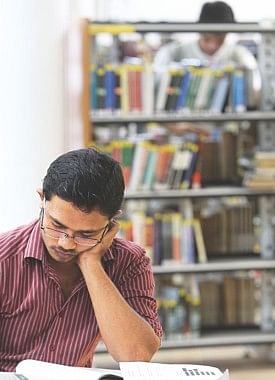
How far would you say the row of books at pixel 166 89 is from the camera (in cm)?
481

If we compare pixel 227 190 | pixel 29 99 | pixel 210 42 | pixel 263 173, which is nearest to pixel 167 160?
pixel 227 190

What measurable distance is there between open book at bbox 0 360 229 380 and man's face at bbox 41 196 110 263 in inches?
11.8

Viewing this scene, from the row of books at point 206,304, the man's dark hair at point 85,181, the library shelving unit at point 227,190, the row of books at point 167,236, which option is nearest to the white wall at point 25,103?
the library shelving unit at point 227,190

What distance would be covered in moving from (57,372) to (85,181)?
16.0 inches

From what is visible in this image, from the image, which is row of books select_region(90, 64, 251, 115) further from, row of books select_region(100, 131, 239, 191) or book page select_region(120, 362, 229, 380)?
book page select_region(120, 362, 229, 380)

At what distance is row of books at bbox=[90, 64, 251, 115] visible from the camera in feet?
15.8

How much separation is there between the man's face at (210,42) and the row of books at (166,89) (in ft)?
0.63

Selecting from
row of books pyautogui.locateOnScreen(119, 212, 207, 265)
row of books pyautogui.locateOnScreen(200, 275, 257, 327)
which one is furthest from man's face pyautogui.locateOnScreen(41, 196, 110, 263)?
row of books pyautogui.locateOnScreen(200, 275, 257, 327)

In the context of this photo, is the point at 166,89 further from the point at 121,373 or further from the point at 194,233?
the point at 121,373

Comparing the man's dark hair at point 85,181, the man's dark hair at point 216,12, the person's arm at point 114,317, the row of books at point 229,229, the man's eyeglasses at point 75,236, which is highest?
the man's dark hair at point 216,12

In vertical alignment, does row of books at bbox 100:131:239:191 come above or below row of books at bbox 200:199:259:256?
above

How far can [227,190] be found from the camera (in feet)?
16.1

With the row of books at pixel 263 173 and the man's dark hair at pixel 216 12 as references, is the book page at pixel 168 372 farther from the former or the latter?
the man's dark hair at pixel 216 12

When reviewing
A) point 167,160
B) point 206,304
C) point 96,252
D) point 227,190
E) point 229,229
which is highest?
point 96,252
